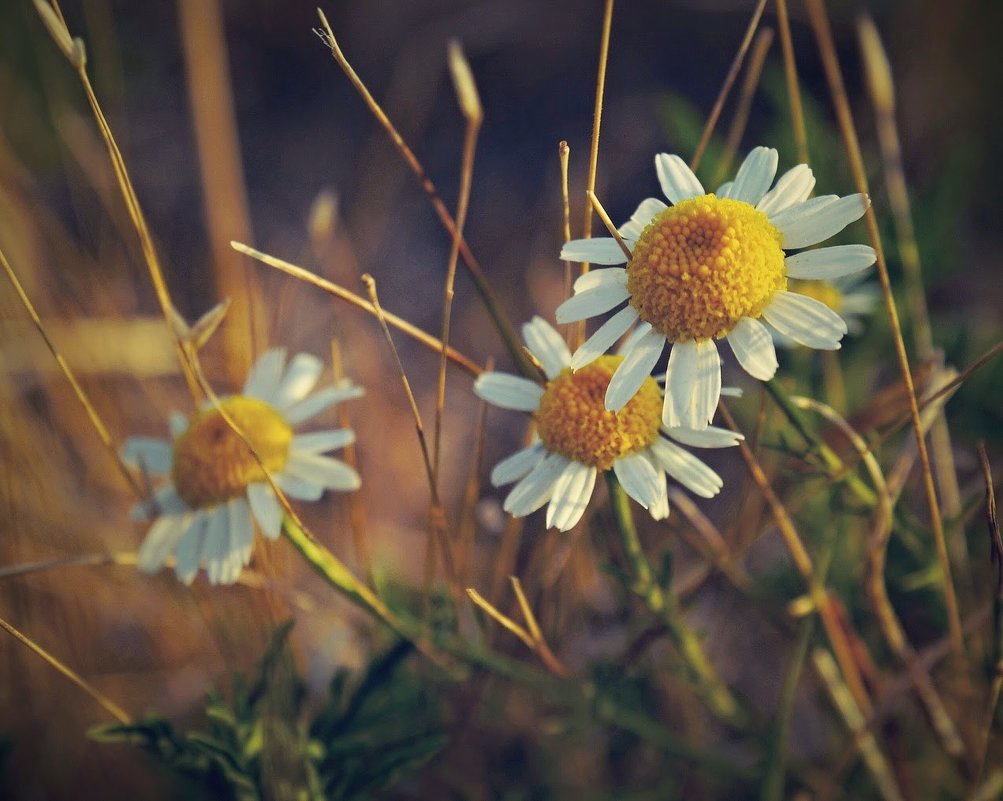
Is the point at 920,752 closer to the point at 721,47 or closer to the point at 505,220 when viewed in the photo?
the point at 505,220

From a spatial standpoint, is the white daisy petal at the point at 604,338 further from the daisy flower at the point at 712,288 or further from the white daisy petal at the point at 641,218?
the white daisy petal at the point at 641,218

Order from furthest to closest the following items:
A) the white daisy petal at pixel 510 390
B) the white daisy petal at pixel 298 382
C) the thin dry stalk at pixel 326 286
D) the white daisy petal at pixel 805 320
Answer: the white daisy petal at pixel 298 382 < the white daisy petal at pixel 510 390 < the thin dry stalk at pixel 326 286 < the white daisy petal at pixel 805 320

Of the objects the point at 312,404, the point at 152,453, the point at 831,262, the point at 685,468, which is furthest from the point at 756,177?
the point at 152,453

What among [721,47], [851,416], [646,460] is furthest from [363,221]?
[646,460]

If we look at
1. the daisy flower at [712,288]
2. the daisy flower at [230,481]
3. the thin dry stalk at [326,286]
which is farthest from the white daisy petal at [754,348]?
the daisy flower at [230,481]

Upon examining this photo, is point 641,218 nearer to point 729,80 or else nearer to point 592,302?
point 592,302
